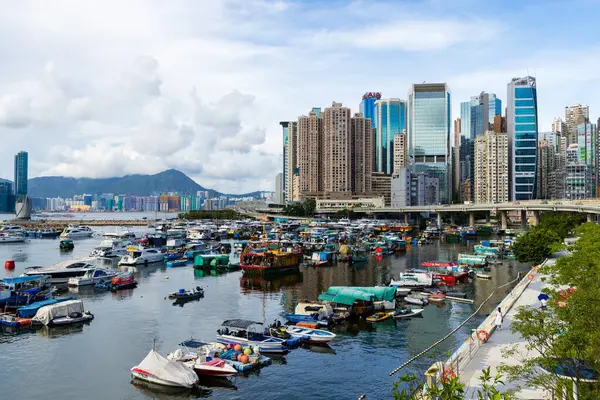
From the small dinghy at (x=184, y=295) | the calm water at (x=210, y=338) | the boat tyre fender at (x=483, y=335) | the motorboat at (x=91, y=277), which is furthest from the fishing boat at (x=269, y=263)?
the boat tyre fender at (x=483, y=335)

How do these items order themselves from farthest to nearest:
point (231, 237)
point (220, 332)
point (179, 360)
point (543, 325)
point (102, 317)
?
point (231, 237) < point (102, 317) < point (220, 332) < point (179, 360) < point (543, 325)

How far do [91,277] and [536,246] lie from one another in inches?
1996

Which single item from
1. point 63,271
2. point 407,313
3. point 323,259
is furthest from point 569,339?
point 323,259

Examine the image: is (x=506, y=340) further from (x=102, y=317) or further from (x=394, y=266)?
(x=394, y=266)

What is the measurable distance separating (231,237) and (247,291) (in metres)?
70.9

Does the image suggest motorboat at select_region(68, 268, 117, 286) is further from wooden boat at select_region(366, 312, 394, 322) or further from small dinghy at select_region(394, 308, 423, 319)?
small dinghy at select_region(394, 308, 423, 319)

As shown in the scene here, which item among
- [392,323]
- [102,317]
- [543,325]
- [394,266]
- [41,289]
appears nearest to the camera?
[543,325]

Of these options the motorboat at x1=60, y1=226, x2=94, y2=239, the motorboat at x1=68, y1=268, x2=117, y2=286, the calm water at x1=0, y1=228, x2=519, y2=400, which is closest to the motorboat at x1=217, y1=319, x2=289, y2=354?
the calm water at x1=0, y1=228, x2=519, y2=400

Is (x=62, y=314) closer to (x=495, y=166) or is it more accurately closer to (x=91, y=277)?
(x=91, y=277)

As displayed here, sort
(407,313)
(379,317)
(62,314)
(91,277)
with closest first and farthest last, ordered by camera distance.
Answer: (62,314) < (379,317) < (407,313) < (91,277)

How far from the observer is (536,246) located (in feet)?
201

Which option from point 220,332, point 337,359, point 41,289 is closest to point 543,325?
point 337,359

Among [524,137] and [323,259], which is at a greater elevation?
[524,137]

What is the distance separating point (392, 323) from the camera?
38.1 m
